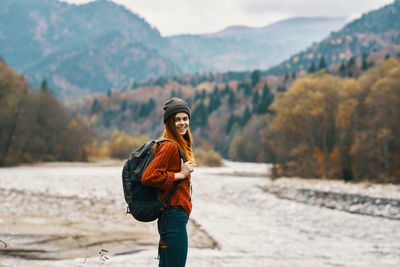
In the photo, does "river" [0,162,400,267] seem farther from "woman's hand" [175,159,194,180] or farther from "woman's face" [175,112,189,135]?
"woman's face" [175,112,189,135]

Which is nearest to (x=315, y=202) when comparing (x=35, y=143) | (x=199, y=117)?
(x=35, y=143)

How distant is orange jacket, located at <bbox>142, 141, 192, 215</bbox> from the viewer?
3.19 metres

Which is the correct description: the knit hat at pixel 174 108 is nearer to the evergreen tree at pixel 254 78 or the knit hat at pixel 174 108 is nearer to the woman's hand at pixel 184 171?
the woman's hand at pixel 184 171

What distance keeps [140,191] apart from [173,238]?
46 cm

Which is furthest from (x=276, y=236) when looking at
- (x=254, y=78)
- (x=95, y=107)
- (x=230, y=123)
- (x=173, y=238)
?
(x=95, y=107)

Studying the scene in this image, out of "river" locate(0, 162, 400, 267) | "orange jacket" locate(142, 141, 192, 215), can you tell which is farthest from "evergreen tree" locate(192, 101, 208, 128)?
"orange jacket" locate(142, 141, 192, 215)

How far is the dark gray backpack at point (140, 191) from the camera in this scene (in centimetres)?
326

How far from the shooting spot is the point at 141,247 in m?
9.21

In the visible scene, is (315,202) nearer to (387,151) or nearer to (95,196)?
(387,151)

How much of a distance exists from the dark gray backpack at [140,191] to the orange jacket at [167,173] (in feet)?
0.18

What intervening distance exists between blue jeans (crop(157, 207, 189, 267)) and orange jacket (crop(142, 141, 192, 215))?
11 centimetres

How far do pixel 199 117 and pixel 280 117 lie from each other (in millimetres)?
85899

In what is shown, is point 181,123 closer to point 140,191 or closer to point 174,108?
point 174,108

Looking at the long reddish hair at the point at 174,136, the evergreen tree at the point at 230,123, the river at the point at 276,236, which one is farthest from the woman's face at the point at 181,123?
the evergreen tree at the point at 230,123
